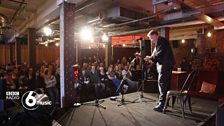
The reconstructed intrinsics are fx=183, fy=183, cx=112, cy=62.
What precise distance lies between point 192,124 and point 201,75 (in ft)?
9.23

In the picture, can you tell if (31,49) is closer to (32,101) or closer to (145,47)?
(32,101)

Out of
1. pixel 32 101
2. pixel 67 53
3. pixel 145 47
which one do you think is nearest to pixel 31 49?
pixel 67 53

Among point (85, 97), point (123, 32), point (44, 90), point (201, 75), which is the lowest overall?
point (85, 97)

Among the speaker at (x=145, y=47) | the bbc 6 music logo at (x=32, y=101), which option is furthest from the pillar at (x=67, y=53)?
the speaker at (x=145, y=47)

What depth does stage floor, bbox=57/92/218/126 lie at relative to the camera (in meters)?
3.10

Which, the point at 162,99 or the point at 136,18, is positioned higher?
the point at 136,18

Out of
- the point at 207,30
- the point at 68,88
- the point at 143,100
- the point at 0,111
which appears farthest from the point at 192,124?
the point at 207,30

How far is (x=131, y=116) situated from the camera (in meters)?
3.42

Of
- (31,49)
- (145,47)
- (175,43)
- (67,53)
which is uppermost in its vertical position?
(175,43)

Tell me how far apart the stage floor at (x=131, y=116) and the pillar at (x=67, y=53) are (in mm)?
329

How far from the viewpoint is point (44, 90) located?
5273 mm

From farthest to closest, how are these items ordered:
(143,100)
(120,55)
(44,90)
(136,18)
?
(120,55) → (136,18) → (44,90) → (143,100)

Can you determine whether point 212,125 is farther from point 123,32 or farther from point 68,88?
point 123,32

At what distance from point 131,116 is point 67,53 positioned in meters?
1.94
